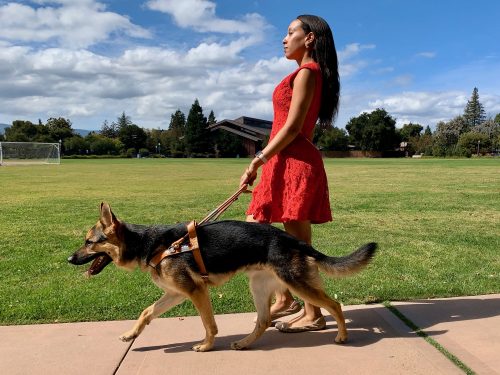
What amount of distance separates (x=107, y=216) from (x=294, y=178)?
1628 millimetres

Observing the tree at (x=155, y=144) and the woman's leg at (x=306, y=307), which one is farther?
the tree at (x=155, y=144)

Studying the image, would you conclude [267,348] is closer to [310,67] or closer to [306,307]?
[306,307]

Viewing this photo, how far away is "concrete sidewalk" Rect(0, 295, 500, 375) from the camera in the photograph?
11.2ft

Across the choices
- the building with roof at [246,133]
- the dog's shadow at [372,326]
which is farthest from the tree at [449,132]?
the dog's shadow at [372,326]

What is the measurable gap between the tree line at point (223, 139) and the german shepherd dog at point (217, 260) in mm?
99664

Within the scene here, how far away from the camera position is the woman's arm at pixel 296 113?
4070mm

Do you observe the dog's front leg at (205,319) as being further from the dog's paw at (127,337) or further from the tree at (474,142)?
the tree at (474,142)

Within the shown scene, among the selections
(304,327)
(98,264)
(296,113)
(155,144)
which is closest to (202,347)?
(304,327)

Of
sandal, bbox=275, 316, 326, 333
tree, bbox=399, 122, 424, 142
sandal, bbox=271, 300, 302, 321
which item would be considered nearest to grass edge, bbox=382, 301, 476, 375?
sandal, bbox=275, 316, 326, 333

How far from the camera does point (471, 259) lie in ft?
21.9

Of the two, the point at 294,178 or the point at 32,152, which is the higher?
the point at 294,178

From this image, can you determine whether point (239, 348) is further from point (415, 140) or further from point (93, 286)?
point (415, 140)

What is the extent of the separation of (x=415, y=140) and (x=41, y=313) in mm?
128407

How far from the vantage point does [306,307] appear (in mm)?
4328
